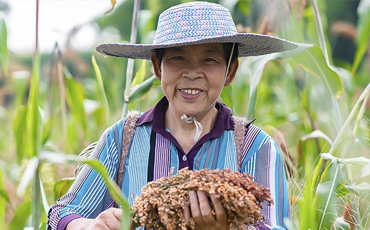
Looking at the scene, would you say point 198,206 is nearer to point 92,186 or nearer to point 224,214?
point 224,214

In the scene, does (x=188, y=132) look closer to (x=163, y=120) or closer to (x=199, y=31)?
(x=163, y=120)

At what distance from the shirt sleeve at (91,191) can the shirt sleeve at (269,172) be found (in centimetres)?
32

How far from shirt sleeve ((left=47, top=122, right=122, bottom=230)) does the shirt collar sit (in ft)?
0.27

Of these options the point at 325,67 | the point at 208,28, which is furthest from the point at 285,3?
the point at 208,28

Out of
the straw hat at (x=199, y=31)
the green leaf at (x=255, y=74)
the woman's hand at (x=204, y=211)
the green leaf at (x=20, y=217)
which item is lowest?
the green leaf at (x=20, y=217)

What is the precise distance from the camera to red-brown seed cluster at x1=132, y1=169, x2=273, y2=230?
0.90 meters

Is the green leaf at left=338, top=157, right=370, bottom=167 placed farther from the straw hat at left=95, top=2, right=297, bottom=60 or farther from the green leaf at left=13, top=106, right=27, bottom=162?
the green leaf at left=13, top=106, right=27, bottom=162

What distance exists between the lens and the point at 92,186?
1254 millimetres

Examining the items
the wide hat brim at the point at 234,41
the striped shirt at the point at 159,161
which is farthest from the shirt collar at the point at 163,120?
the wide hat brim at the point at 234,41

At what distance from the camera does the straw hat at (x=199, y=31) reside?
1.18 metres

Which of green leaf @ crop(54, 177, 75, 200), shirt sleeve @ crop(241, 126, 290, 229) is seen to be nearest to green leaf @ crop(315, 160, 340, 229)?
shirt sleeve @ crop(241, 126, 290, 229)

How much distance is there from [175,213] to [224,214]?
9cm

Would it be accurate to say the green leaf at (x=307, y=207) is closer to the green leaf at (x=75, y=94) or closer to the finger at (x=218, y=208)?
the finger at (x=218, y=208)

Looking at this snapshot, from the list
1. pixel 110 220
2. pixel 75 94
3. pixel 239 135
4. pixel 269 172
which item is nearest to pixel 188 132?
pixel 239 135
